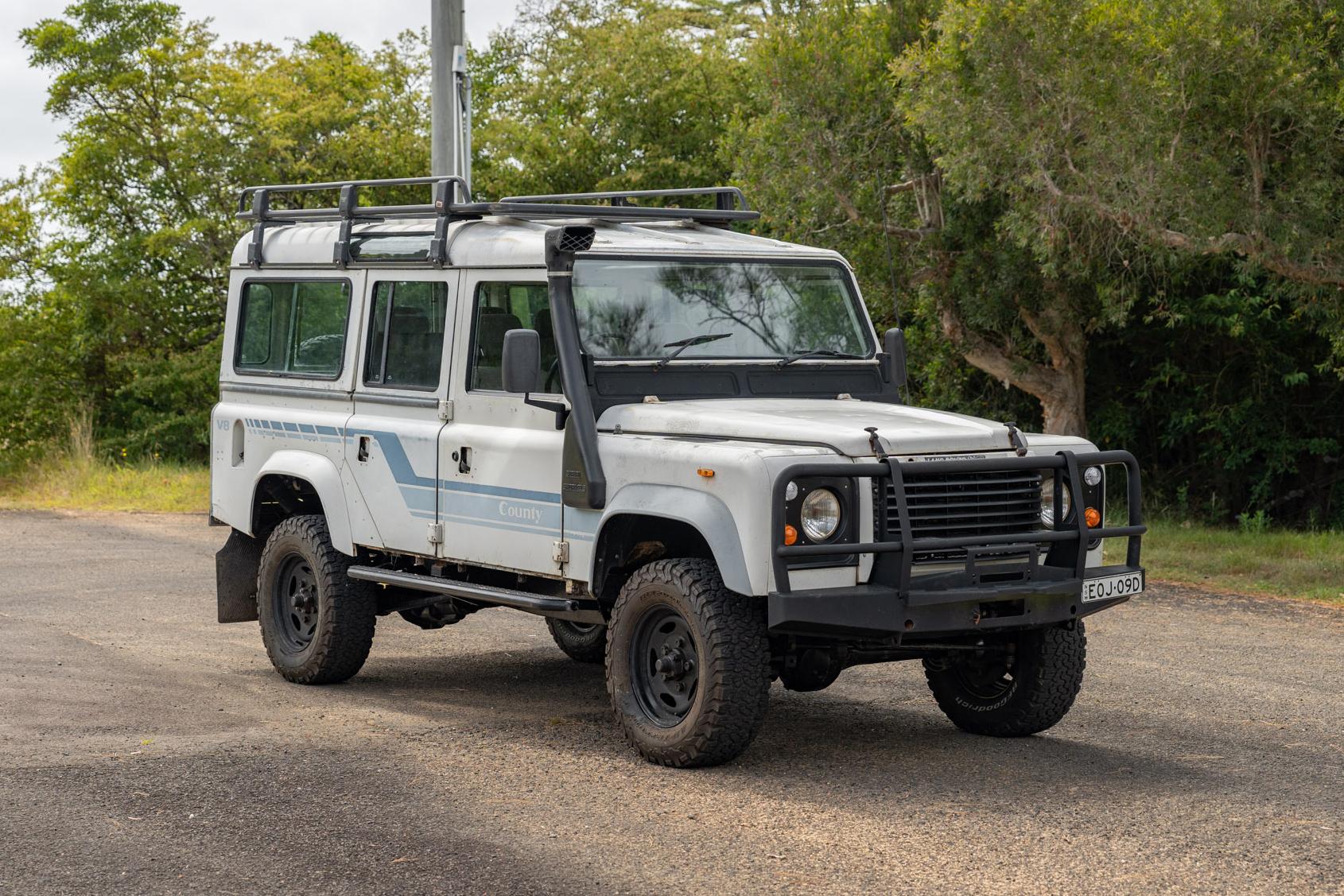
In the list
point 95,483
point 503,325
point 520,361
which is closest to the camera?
point 520,361

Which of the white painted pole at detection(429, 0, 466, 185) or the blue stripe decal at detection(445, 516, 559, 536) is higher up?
the white painted pole at detection(429, 0, 466, 185)

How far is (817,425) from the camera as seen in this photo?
6531 mm

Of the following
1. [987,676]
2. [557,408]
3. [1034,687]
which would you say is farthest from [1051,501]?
[557,408]

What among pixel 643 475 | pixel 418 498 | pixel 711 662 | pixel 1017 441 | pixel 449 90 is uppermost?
pixel 449 90

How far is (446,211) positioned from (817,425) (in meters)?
2.57

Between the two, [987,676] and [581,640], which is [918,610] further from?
[581,640]

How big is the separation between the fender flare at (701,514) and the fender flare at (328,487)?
2.19 meters

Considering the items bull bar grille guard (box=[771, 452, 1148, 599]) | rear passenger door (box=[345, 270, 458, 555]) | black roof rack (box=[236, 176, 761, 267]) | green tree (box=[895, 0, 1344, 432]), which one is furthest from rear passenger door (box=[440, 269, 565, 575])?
green tree (box=[895, 0, 1344, 432])

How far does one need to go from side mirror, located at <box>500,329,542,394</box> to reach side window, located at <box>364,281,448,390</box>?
3.42 feet

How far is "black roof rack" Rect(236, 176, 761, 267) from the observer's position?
7895 millimetres

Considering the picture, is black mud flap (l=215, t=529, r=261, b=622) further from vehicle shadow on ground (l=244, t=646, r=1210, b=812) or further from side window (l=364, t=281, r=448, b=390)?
side window (l=364, t=281, r=448, b=390)

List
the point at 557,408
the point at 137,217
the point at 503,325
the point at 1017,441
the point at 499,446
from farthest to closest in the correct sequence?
the point at 137,217 → the point at 503,325 → the point at 499,446 → the point at 557,408 → the point at 1017,441

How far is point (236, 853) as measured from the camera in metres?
5.41

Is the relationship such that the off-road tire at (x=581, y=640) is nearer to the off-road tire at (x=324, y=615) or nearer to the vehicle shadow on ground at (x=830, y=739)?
the vehicle shadow on ground at (x=830, y=739)
